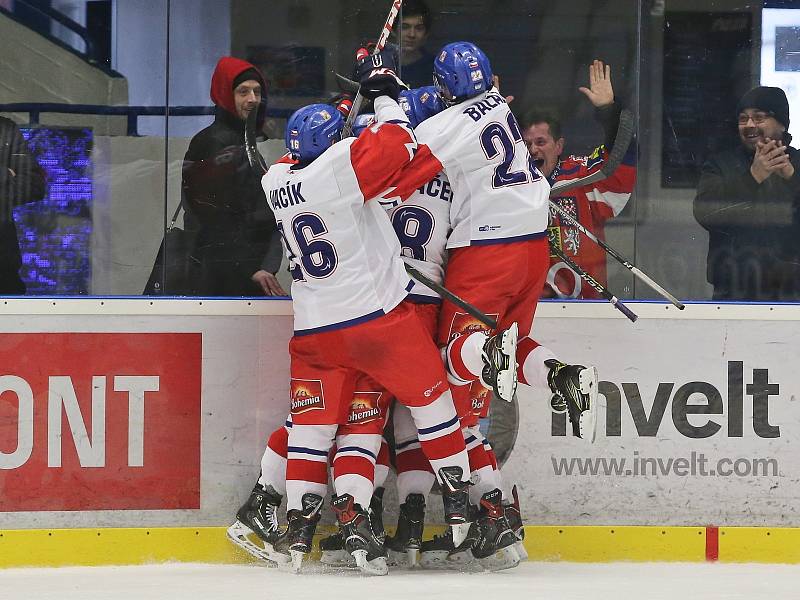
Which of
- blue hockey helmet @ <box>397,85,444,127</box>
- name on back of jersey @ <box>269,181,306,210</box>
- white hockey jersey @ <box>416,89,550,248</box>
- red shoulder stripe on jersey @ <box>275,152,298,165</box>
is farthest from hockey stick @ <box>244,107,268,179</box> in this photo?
white hockey jersey @ <box>416,89,550,248</box>

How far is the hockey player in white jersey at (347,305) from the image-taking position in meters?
3.47

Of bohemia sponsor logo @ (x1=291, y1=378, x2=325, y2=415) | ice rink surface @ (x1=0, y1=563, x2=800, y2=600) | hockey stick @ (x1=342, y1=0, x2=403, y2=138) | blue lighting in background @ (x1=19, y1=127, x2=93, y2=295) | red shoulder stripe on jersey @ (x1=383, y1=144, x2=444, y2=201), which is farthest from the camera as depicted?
blue lighting in background @ (x1=19, y1=127, x2=93, y2=295)

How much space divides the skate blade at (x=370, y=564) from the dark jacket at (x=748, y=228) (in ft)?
Answer: 4.35

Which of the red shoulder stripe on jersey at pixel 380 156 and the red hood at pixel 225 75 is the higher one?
the red hood at pixel 225 75

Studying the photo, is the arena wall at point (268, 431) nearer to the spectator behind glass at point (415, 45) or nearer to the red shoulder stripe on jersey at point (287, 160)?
the red shoulder stripe on jersey at point (287, 160)

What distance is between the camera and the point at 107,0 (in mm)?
3828

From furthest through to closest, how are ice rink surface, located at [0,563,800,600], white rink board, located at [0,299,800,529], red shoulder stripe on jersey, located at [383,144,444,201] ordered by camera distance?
white rink board, located at [0,299,800,529] < red shoulder stripe on jersey, located at [383,144,444,201] < ice rink surface, located at [0,563,800,600]

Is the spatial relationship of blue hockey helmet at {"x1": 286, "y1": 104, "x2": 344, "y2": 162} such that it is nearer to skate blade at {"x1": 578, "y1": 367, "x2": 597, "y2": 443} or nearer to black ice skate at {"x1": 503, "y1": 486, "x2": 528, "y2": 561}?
skate blade at {"x1": 578, "y1": 367, "x2": 597, "y2": 443}

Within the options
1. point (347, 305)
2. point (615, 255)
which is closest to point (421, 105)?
point (347, 305)

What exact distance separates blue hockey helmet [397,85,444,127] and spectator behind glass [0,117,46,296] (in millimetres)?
1100

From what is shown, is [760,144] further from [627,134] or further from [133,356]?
[133,356]

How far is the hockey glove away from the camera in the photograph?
11.6ft

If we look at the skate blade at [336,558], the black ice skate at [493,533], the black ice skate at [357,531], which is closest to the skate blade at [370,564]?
the black ice skate at [357,531]

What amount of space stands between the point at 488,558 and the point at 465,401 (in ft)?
1.62
